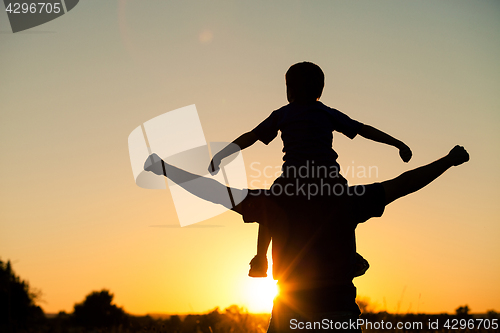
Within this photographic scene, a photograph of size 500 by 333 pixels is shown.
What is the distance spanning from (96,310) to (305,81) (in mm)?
58762

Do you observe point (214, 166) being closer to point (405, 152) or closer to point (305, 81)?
point (305, 81)

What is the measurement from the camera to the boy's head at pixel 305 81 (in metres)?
3.55

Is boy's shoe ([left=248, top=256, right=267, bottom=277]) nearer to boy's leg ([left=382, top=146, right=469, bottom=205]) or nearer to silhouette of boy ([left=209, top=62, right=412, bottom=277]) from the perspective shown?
silhouette of boy ([left=209, top=62, right=412, bottom=277])

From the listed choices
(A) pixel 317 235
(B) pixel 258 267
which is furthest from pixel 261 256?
(A) pixel 317 235

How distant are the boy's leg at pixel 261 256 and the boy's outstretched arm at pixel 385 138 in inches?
49.2

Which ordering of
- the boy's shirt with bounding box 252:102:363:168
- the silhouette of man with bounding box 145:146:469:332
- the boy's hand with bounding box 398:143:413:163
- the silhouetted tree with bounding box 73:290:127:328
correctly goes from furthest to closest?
the silhouetted tree with bounding box 73:290:127:328, the boy's hand with bounding box 398:143:413:163, the boy's shirt with bounding box 252:102:363:168, the silhouette of man with bounding box 145:146:469:332

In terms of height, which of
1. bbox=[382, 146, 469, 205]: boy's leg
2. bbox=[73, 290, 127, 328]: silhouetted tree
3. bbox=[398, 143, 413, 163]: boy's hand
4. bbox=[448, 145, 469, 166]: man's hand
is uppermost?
bbox=[398, 143, 413, 163]: boy's hand

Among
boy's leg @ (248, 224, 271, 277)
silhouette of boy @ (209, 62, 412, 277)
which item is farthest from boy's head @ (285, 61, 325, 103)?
boy's leg @ (248, 224, 271, 277)

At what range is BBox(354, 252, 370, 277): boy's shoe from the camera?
3081 millimetres

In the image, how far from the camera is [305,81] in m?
3.57

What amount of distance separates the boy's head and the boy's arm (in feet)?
1.72

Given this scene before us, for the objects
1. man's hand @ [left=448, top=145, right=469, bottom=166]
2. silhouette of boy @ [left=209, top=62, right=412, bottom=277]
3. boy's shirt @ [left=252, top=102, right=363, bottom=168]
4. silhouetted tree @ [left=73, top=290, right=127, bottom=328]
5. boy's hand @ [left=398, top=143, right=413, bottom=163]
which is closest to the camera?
man's hand @ [left=448, top=145, right=469, bottom=166]

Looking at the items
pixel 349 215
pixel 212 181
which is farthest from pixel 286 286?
pixel 212 181

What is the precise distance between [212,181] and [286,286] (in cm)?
93
